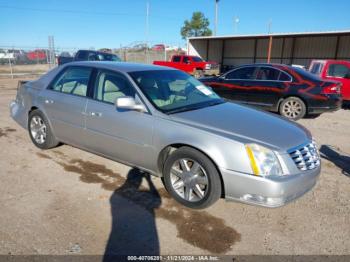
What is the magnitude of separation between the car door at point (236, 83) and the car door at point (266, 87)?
126mm

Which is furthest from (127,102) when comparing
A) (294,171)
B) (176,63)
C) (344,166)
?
(176,63)

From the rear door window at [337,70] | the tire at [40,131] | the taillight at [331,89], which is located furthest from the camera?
the rear door window at [337,70]

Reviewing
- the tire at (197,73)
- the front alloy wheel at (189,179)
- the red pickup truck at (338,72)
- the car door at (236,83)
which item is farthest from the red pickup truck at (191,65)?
the front alloy wheel at (189,179)

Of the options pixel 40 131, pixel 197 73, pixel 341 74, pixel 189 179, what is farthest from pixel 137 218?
pixel 197 73

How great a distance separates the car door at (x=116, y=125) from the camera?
384 cm

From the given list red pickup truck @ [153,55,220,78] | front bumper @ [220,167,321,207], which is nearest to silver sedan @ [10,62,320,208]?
front bumper @ [220,167,321,207]

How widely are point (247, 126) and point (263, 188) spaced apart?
0.80 m

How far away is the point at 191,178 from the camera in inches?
138

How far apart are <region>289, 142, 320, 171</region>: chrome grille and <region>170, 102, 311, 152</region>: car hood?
0.22ft

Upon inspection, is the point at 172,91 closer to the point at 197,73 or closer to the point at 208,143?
the point at 208,143

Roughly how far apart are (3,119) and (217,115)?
6.27 m

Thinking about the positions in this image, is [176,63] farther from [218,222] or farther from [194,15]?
[194,15]

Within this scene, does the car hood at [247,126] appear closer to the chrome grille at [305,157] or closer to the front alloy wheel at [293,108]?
the chrome grille at [305,157]

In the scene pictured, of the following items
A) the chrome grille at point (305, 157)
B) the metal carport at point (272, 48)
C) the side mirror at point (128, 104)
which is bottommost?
the chrome grille at point (305, 157)
